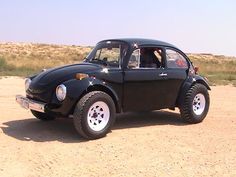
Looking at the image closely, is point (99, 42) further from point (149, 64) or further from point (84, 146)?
point (84, 146)

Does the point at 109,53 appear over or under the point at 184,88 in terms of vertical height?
over

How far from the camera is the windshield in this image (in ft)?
28.8

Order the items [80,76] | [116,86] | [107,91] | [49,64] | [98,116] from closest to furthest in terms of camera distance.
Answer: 1. [80,76]
2. [98,116]
3. [107,91]
4. [116,86]
5. [49,64]

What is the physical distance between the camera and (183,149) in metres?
7.43

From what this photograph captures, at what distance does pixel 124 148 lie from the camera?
7.37 meters

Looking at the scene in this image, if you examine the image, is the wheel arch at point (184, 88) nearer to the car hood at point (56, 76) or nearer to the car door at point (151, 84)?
the car door at point (151, 84)

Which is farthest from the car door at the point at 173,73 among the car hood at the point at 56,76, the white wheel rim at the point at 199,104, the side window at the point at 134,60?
the car hood at the point at 56,76

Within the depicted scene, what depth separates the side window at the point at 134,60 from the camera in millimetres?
8742

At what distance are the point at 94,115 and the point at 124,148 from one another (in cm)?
94

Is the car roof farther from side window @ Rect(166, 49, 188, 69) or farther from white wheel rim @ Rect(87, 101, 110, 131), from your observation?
white wheel rim @ Rect(87, 101, 110, 131)

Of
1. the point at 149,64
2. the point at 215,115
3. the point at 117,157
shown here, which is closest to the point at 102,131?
the point at 117,157

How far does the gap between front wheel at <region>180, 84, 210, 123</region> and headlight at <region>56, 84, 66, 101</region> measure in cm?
285

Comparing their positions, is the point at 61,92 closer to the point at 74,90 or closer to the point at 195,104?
the point at 74,90

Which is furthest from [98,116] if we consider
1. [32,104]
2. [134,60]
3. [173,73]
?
[173,73]
